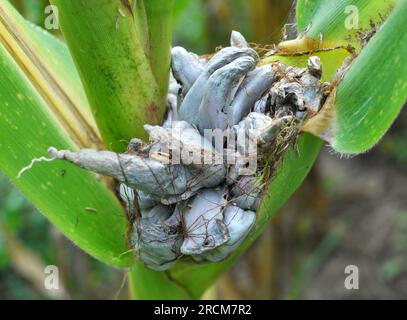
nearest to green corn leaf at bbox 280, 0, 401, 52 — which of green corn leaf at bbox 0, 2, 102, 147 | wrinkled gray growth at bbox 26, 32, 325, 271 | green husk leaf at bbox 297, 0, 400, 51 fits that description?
green husk leaf at bbox 297, 0, 400, 51

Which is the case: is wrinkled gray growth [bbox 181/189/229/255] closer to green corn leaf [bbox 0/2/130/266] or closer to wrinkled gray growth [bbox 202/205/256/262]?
wrinkled gray growth [bbox 202/205/256/262]

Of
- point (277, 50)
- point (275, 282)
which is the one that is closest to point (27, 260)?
point (275, 282)

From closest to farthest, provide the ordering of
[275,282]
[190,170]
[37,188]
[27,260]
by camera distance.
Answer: [190,170] < [37,188] < [27,260] < [275,282]

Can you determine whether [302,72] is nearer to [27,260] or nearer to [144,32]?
[144,32]

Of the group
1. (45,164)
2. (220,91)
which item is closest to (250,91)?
(220,91)

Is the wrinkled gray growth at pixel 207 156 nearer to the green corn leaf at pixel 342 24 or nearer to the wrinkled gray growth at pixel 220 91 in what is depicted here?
the wrinkled gray growth at pixel 220 91
